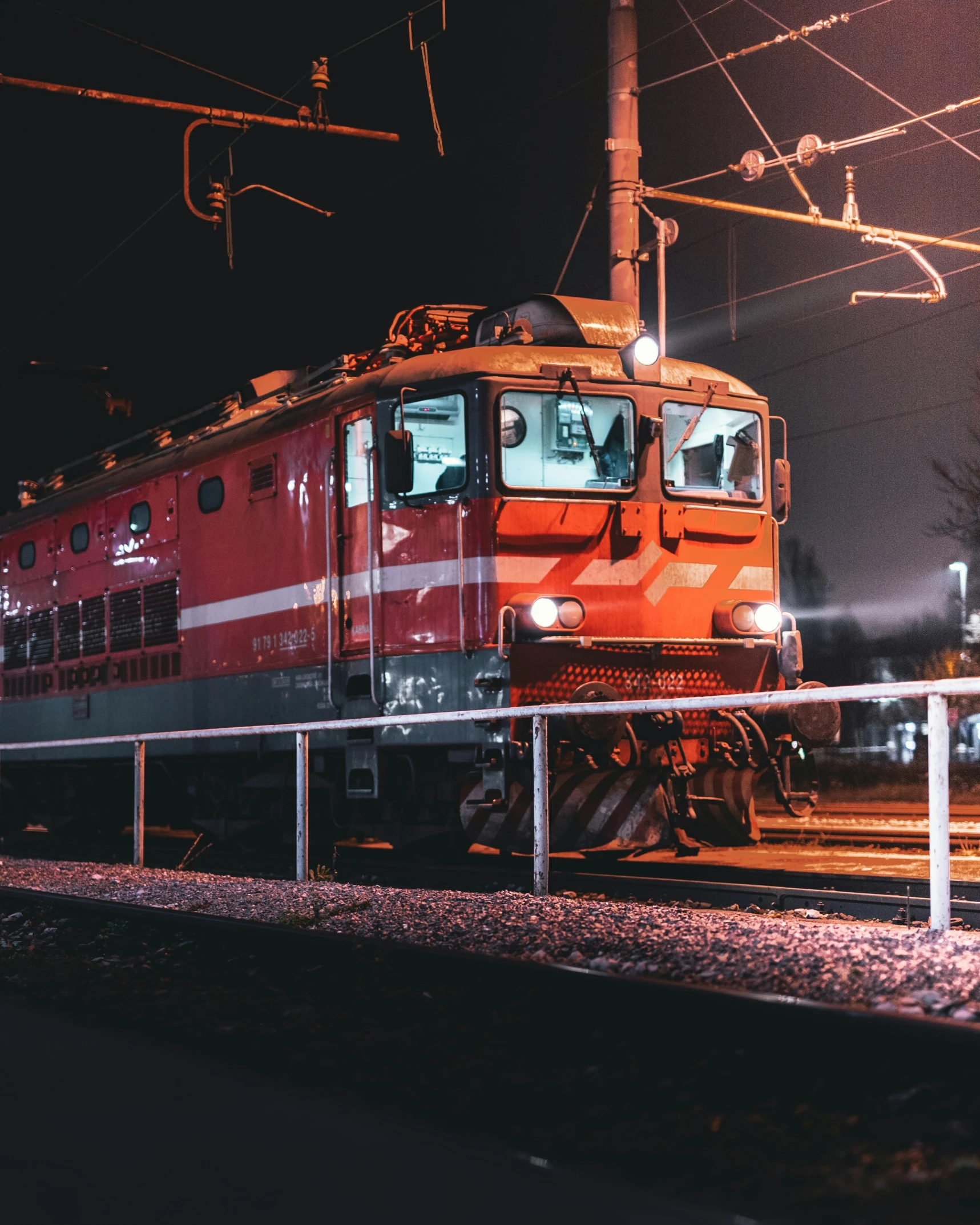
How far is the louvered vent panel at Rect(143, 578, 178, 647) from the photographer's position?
44.0 feet

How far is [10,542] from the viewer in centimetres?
1742

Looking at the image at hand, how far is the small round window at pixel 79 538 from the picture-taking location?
50.3 feet

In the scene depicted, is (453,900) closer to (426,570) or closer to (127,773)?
(426,570)

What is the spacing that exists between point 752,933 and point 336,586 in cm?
534

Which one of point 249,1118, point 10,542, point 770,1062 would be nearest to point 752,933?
point 770,1062

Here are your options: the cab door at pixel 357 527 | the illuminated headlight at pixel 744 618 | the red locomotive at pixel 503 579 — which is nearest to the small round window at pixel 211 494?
the red locomotive at pixel 503 579

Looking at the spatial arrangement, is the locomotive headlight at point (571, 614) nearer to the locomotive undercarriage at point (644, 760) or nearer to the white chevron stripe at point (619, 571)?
the locomotive undercarriage at point (644, 760)

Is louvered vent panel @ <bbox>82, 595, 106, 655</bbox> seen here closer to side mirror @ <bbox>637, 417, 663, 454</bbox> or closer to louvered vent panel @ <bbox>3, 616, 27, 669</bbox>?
louvered vent panel @ <bbox>3, 616, 27, 669</bbox>

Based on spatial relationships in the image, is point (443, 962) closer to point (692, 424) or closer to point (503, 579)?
point (503, 579)

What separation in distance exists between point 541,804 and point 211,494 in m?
5.91

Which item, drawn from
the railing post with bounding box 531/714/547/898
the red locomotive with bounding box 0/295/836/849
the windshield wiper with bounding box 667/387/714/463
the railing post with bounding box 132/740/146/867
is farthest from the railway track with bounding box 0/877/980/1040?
the windshield wiper with bounding box 667/387/714/463

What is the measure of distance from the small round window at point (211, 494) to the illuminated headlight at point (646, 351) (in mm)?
4125

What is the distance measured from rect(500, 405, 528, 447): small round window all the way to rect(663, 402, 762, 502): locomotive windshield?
122 cm

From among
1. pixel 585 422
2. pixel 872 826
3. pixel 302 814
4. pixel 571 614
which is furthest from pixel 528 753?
pixel 872 826
